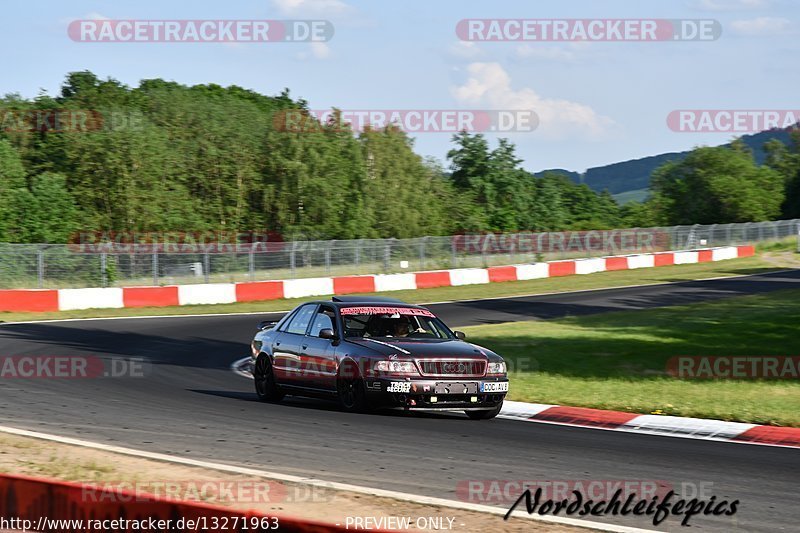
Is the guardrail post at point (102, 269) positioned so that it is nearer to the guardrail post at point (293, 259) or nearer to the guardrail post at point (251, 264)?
the guardrail post at point (251, 264)

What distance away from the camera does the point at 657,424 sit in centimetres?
1229

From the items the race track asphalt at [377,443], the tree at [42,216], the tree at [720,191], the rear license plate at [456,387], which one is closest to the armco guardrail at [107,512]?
the race track asphalt at [377,443]

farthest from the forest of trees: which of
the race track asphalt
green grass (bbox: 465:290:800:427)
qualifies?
the race track asphalt

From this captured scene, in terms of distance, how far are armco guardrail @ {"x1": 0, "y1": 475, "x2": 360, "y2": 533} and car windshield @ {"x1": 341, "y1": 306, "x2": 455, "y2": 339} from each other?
672 centimetres

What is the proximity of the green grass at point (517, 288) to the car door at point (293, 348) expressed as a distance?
50.5ft

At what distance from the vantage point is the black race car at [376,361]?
12.0 metres

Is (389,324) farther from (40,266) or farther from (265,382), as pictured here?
(40,266)

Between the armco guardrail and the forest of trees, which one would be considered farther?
the forest of trees

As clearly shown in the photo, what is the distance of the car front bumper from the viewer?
11.9m

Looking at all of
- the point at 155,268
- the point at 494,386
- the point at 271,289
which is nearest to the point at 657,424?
the point at 494,386

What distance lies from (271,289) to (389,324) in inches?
859

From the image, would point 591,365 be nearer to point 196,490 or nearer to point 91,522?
point 196,490

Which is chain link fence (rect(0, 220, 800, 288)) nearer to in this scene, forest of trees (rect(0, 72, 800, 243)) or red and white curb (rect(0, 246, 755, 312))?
red and white curb (rect(0, 246, 755, 312))

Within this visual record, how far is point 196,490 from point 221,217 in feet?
194
